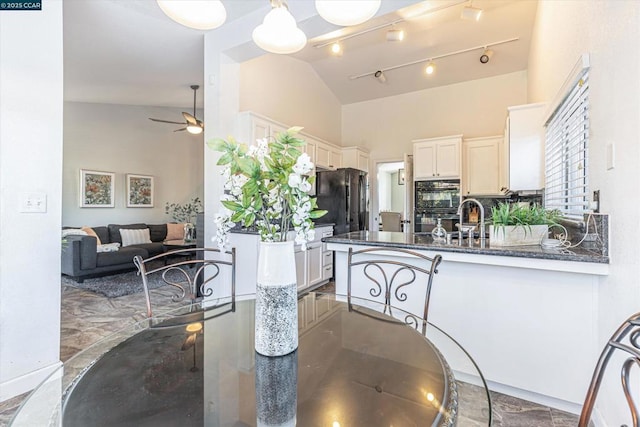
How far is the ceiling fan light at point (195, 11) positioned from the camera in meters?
1.48

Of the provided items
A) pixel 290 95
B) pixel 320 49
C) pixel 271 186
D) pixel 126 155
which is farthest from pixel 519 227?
pixel 126 155

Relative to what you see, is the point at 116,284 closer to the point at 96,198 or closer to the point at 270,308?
the point at 96,198

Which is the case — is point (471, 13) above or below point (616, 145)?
above

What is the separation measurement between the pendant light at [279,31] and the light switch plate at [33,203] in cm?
177

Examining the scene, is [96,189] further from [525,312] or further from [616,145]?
[616,145]

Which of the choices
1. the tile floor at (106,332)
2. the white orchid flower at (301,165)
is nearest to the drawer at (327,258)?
the tile floor at (106,332)

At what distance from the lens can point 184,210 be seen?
297 inches

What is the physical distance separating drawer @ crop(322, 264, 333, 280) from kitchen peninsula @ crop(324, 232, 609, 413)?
2473 mm

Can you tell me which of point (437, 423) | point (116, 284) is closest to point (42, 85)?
point (437, 423)

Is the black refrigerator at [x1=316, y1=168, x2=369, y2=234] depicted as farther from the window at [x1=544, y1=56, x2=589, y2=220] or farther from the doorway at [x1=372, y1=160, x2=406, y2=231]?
the window at [x1=544, y1=56, x2=589, y2=220]

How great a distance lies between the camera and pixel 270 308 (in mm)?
984

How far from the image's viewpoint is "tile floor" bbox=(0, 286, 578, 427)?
167 cm

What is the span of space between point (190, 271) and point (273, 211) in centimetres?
487

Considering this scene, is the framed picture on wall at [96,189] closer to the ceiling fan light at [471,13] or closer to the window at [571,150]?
the ceiling fan light at [471,13]
